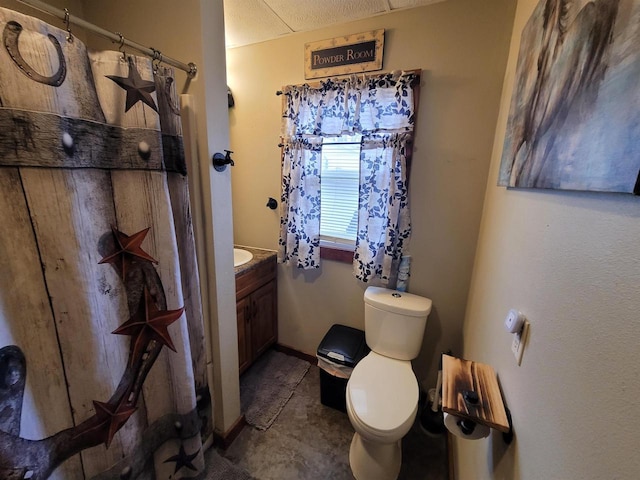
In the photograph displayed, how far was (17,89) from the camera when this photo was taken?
61 cm

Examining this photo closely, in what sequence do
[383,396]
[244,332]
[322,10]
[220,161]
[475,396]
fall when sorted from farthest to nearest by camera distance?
1. [244,332]
2. [322,10]
3. [383,396]
4. [220,161]
5. [475,396]

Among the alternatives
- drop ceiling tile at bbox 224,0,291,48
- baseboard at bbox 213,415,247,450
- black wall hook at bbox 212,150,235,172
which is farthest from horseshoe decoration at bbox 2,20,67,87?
baseboard at bbox 213,415,247,450

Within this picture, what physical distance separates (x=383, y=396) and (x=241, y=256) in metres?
1.35

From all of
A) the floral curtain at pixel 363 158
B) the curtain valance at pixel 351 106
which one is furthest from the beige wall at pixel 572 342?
the curtain valance at pixel 351 106

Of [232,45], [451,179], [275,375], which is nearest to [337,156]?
[451,179]

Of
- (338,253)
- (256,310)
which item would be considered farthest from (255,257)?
(338,253)

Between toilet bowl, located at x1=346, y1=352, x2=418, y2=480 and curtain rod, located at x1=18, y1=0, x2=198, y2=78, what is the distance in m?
1.67

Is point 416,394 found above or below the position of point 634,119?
below

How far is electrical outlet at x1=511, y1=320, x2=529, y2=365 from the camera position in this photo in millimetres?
692

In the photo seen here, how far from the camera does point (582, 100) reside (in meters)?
0.53

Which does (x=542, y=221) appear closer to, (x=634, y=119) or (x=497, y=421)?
(x=634, y=119)

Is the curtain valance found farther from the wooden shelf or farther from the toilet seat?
the toilet seat

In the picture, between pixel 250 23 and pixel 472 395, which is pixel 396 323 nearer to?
pixel 472 395

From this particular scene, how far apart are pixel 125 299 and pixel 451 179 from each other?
1.69 m
